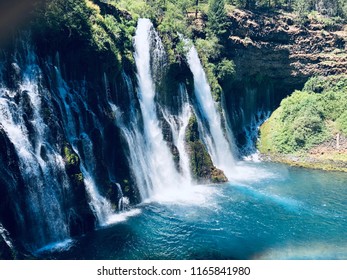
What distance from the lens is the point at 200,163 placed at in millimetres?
41469

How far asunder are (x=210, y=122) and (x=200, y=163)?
8.59 meters

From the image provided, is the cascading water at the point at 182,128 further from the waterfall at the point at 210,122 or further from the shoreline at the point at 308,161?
the shoreline at the point at 308,161

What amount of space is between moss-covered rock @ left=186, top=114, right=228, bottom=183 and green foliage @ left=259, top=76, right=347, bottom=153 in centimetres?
1619

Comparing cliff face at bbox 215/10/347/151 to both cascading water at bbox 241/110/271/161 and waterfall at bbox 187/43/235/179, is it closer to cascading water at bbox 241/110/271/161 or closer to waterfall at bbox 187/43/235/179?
cascading water at bbox 241/110/271/161

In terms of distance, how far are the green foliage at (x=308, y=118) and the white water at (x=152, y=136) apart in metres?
20.5

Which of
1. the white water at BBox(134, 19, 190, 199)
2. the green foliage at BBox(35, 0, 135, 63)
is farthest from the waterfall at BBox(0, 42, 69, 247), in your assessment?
the white water at BBox(134, 19, 190, 199)

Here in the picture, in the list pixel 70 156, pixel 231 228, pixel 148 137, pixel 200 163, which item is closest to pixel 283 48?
pixel 200 163

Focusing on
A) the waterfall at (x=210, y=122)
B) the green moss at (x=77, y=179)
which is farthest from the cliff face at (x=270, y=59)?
the green moss at (x=77, y=179)

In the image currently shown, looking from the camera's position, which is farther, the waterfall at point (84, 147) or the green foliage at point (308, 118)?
the green foliage at point (308, 118)

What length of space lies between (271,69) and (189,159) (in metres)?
25.7

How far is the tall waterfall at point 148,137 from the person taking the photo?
36.1m

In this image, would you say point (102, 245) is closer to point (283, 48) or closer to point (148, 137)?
point (148, 137)

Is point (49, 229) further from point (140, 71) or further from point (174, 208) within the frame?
point (140, 71)

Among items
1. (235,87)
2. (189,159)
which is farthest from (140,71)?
(235,87)
